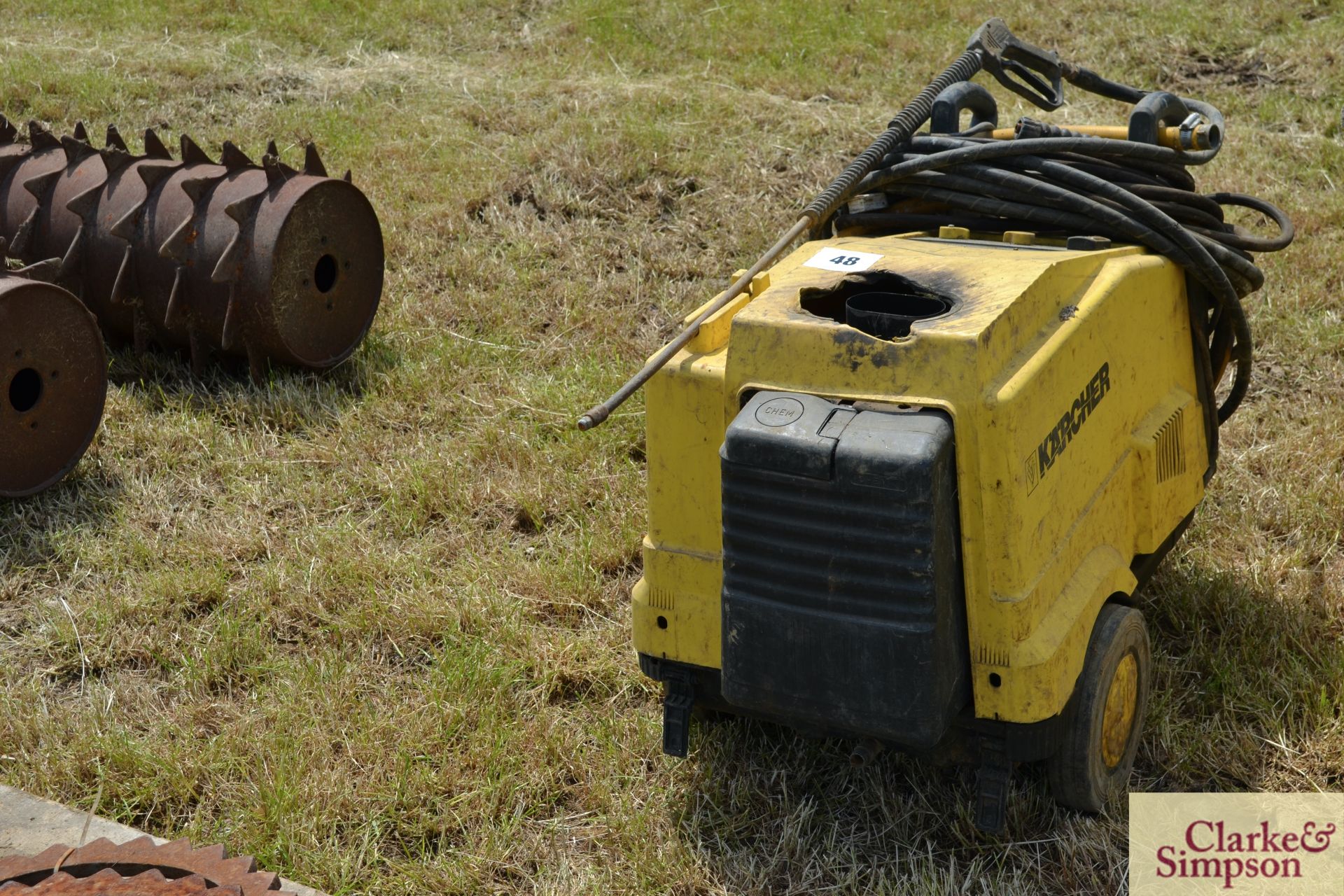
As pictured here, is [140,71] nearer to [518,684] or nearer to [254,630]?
[254,630]

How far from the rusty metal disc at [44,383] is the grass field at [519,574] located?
4.6 inches

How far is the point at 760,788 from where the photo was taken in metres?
2.80

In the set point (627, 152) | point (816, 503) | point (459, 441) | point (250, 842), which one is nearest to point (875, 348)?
point (816, 503)

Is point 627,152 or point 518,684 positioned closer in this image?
point 518,684

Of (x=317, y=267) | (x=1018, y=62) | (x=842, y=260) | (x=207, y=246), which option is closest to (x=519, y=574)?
(x=842, y=260)

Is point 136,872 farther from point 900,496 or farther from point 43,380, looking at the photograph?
point 43,380

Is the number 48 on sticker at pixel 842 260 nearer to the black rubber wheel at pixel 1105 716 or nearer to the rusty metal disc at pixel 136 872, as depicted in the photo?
the black rubber wheel at pixel 1105 716

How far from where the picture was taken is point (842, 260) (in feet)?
8.58

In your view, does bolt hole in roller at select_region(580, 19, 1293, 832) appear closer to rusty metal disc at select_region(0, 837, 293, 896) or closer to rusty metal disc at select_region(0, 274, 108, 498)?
rusty metal disc at select_region(0, 837, 293, 896)

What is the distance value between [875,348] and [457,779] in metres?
1.33

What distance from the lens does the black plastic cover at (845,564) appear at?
2117 millimetres

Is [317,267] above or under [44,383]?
above

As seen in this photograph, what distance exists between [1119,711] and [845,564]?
35.6 inches

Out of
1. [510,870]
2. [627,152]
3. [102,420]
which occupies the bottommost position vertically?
[510,870]
